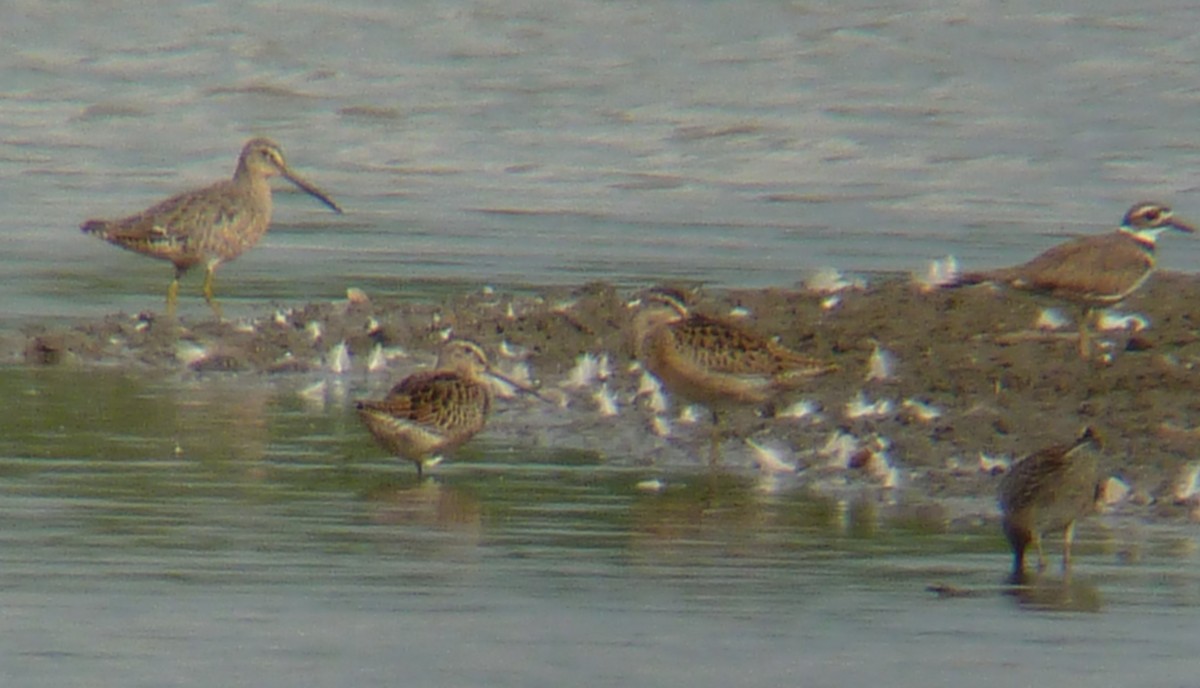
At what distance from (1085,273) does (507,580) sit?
726cm

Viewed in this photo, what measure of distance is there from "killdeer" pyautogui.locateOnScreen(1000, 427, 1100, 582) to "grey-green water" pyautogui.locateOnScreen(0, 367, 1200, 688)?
0.15m

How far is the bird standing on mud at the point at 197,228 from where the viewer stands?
20.5m

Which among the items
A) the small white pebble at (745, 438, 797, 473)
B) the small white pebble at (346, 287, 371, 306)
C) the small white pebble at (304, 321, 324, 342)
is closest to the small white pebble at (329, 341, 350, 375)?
the small white pebble at (304, 321, 324, 342)

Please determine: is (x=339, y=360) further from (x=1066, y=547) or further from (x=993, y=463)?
(x=1066, y=547)

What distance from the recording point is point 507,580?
410 inches

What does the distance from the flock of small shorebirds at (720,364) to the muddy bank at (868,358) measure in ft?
0.77

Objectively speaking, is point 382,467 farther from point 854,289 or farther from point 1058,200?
point 1058,200

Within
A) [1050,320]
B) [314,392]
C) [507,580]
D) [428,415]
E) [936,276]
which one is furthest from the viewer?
[936,276]

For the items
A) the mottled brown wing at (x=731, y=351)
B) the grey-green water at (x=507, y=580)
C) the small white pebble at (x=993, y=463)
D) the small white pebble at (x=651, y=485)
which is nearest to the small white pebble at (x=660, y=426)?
the mottled brown wing at (x=731, y=351)

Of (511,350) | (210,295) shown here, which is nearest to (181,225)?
(210,295)

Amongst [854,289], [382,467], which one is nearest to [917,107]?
[854,289]

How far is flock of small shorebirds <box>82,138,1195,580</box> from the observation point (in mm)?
10977

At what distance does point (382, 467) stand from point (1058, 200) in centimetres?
1644

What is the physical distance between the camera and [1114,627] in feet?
31.7
